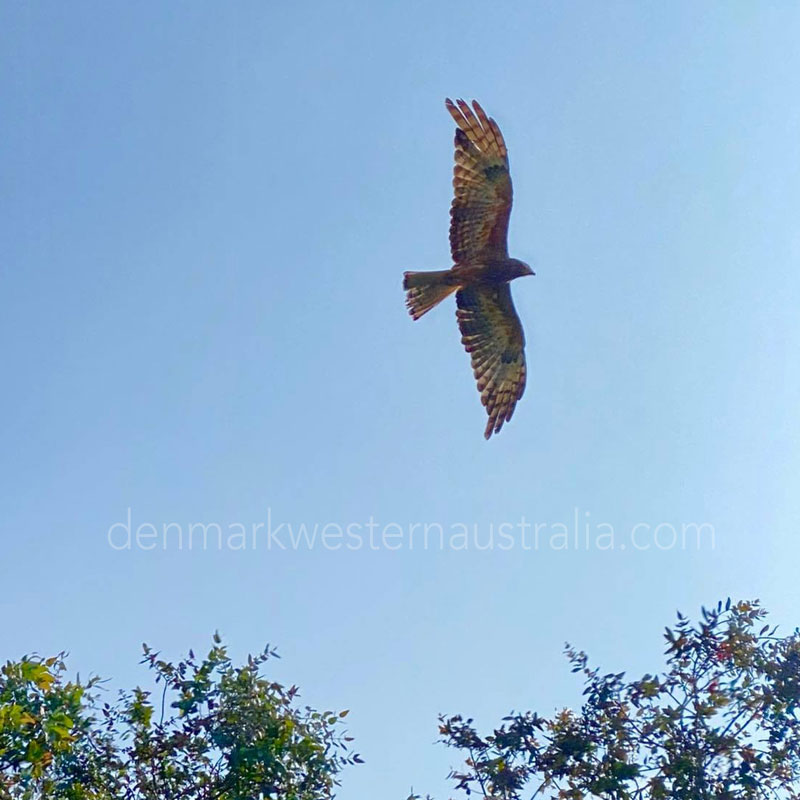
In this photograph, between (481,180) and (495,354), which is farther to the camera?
(495,354)

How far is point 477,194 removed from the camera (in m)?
12.4

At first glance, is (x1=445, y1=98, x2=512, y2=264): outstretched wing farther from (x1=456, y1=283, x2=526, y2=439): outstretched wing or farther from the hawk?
(x1=456, y1=283, x2=526, y2=439): outstretched wing

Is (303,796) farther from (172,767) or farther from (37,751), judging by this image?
(37,751)

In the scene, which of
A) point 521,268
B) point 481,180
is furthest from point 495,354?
point 481,180

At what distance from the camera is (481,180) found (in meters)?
12.4

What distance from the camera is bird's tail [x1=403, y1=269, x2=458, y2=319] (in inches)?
480

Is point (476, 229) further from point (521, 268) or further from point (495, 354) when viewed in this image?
point (495, 354)

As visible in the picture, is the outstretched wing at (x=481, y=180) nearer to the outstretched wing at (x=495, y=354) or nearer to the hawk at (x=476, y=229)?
the hawk at (x=476, y=229)

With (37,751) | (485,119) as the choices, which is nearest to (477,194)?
(485,119)

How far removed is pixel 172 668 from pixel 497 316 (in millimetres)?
5896

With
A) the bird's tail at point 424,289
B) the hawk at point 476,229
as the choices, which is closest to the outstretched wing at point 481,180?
the hawk at point 476,229

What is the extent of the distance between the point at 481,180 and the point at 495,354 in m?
2.30

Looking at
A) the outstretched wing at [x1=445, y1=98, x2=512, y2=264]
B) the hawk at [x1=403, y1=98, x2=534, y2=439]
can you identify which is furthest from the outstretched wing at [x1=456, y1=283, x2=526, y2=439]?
the outstretched wing at [x1=445, y1=98, x2=512, y2=264]

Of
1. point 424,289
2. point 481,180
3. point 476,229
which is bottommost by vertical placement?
point 424,289
